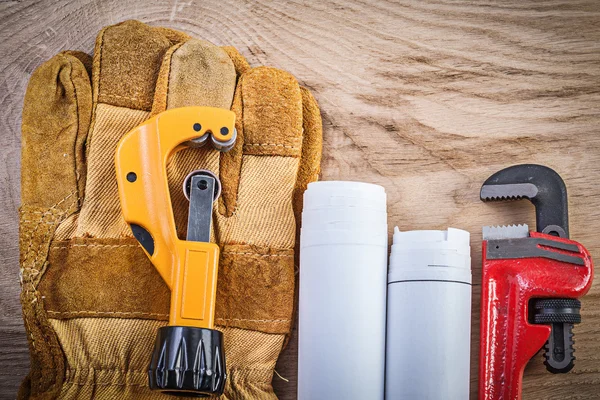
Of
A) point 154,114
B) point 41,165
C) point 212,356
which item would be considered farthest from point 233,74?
point 212,356

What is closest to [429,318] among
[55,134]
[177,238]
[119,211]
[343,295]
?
[343,295]

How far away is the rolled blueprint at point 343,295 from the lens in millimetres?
835

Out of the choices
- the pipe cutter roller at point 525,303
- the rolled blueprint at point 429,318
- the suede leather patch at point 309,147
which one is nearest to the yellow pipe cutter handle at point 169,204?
the suede leather patch at point 309,147

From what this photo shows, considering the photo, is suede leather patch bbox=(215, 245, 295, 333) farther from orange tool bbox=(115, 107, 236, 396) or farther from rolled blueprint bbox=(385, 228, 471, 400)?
rolled blueprint bbox=(385, 228, 471, 400)

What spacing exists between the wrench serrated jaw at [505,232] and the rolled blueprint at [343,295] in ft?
0.48

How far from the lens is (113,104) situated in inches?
37.1

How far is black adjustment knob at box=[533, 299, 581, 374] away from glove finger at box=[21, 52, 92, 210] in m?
0.64

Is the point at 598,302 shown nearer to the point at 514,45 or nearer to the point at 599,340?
the point at 599,340

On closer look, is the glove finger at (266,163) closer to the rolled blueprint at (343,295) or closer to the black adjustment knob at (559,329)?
the rolled blueprint at (343,295)

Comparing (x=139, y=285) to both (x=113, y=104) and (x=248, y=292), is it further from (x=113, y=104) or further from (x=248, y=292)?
(x=113, y=104)

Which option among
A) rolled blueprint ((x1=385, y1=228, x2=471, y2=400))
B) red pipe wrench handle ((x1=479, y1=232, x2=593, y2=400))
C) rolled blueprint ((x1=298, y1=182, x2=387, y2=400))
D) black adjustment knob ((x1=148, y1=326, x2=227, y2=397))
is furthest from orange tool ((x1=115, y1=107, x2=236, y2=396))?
red pipe wrench handle ((x1=479, y1=232, x2=593, y2=400))

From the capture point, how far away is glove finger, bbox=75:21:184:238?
36.2 inches

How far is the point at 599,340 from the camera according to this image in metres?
0.94

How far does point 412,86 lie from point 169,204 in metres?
0.41
